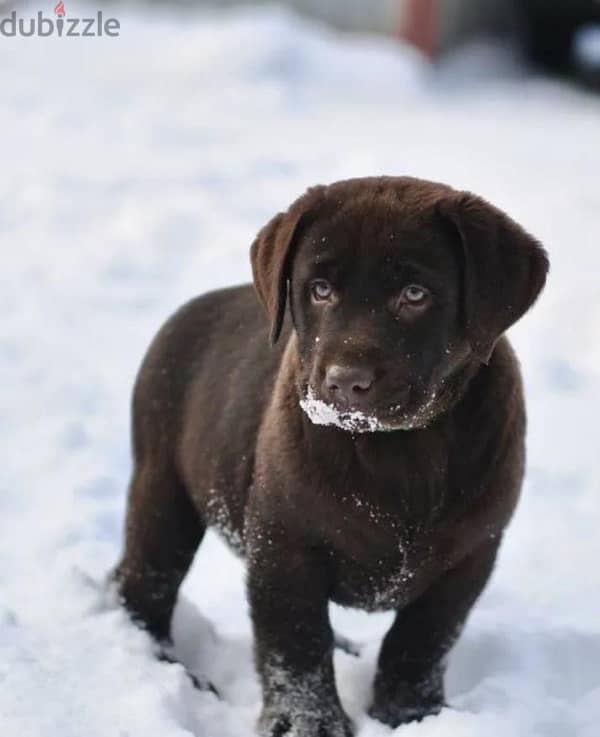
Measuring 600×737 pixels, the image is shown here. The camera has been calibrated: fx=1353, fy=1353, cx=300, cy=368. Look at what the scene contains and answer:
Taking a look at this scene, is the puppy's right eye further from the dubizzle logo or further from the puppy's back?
the dubizzle logo

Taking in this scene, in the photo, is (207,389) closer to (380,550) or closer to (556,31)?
(380,550)

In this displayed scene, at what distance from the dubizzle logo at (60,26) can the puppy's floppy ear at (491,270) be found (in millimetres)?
10692

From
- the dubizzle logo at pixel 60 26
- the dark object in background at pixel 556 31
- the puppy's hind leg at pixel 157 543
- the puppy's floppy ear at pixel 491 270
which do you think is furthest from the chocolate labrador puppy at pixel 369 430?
the dark object in background at pixel 556 31

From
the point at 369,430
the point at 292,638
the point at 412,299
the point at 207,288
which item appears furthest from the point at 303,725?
the point at 207,288

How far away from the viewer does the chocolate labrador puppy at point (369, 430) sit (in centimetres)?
312

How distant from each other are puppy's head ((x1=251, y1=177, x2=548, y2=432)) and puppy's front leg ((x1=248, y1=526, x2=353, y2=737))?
434mm

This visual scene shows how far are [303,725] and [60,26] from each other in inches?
434

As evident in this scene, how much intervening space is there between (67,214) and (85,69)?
4.37m

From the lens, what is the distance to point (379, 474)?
3334 millimetres

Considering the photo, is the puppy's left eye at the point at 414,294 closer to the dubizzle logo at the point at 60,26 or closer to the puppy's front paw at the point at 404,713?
the puppy's front paw at the point at 404,713

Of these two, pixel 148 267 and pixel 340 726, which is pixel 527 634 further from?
pixel 148 267

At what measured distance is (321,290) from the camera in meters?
3.21

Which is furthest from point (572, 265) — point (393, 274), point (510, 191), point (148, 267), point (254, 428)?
point (393, 274)

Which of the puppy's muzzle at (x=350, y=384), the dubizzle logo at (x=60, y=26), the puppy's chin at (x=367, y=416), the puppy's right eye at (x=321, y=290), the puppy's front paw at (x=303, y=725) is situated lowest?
the puppy's front paw at (x=303, y=725)
